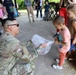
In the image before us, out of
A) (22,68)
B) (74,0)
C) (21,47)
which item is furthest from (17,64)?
(74,0)

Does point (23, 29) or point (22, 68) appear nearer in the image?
point (22, 68)

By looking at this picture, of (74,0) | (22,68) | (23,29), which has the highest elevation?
(74,0)

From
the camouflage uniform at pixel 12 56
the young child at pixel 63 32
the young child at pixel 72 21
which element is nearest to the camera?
the camouflage uniform at pixel 12 56

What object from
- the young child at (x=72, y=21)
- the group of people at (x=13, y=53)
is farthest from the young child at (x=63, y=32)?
the group of people at (x=13, y=53)

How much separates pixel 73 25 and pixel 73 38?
23cm

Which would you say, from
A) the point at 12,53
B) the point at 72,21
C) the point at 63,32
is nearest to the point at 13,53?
the point at 12,53

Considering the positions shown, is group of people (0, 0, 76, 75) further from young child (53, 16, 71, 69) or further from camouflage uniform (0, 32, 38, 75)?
young child (53, 16, 71, 69)

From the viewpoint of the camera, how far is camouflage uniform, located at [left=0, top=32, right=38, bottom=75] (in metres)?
1.92

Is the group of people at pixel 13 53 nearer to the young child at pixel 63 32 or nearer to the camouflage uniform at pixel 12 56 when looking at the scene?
the camouflage uniform at pixel 12 56

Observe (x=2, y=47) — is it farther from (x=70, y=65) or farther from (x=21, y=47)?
(x=70, y=65)

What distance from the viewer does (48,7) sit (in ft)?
24.3

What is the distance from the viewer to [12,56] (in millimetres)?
2010

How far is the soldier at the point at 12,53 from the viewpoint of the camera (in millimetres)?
1928

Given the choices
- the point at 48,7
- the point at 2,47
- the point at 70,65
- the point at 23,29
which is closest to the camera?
the point at 2,47
